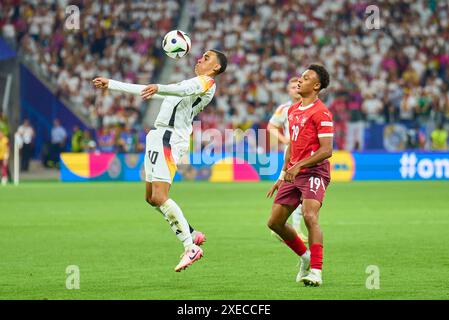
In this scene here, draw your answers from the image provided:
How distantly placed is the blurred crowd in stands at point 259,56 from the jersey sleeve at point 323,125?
23786 mm

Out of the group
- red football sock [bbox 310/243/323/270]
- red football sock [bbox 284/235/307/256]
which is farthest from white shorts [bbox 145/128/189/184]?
red football sock [bbox 310/243/323/270]

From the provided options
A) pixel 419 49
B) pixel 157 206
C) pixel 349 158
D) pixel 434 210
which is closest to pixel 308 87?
pixel 157 206

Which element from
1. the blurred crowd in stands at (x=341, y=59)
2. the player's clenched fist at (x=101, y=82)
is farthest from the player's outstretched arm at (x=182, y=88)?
the blurred crowd in stands at (x=341, y=59)

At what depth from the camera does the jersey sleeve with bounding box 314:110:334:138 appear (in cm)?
1032

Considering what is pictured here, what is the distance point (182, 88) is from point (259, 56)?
2796cm

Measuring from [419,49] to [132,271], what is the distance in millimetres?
28547

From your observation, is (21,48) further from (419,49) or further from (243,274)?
(243,274)

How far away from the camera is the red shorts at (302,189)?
1034 cm

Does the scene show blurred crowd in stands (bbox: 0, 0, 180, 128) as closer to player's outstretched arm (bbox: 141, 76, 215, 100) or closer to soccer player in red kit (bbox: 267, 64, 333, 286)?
player's outstretched arm (bbox: 141, 76, 215, 100)

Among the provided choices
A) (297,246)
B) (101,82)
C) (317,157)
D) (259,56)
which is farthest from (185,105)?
(259,56)

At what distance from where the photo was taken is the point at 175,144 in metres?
11.3

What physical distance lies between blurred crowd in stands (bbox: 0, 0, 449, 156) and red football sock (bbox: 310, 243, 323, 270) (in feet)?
78.9

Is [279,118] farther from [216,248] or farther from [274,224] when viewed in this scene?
[274,224]
